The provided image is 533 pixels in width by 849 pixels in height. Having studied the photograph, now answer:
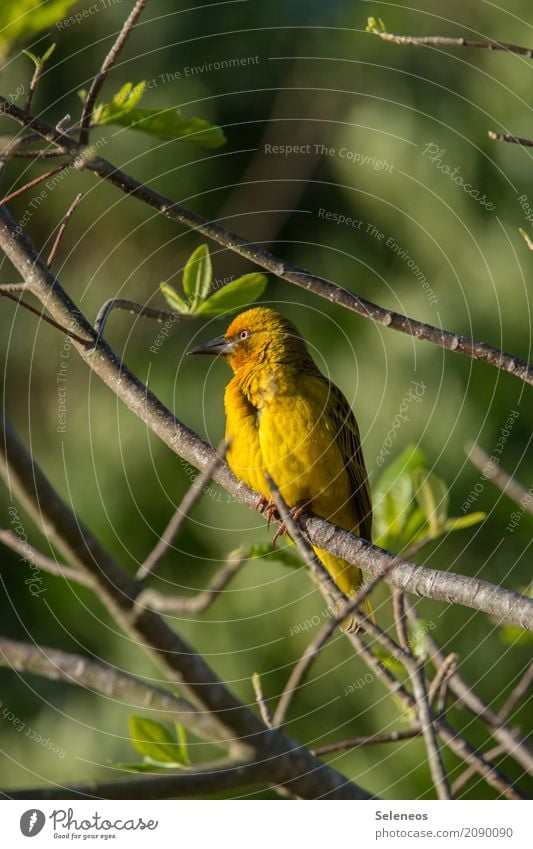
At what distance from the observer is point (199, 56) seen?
739 centimetres

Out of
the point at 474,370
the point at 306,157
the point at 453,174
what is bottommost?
the point at 474,370

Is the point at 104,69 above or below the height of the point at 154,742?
above

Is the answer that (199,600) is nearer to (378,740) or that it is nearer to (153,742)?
(153,742)

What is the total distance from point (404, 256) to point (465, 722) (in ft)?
10.7

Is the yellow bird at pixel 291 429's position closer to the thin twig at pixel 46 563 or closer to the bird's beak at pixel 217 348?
the bird's beak at pixel 217 348

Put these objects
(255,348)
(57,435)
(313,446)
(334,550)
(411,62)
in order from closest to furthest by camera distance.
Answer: (334,550), (313,446), (255,348), (411,62), (57,435)

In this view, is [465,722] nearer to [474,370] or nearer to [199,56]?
[474,370]

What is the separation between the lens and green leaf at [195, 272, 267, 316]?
2.99 m

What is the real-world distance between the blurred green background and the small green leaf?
293 cm

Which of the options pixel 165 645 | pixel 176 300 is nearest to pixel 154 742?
pixel 165 645

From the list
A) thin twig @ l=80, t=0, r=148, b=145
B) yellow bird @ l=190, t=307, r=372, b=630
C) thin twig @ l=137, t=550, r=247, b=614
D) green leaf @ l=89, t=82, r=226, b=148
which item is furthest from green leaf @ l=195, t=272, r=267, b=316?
yellow bird @ l=190, t=307, r=372, b=630

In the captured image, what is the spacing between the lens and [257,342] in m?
4.87

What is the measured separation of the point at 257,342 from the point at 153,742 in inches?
94.0

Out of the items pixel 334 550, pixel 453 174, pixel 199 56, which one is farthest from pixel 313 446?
pixel 199 56
